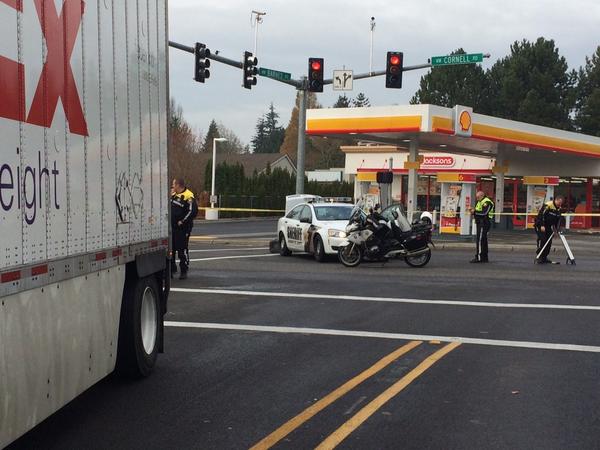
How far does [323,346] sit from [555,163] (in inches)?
1570

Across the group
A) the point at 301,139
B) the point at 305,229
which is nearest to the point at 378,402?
the point at 305,229

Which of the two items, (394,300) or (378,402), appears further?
(394,300)

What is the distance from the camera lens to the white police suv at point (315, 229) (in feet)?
68.5

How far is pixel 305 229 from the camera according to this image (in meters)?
21.8

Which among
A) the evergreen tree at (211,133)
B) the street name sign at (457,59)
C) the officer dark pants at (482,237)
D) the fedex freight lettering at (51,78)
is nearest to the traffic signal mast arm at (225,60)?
the street name sign at (457,59)

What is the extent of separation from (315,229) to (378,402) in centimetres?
1463

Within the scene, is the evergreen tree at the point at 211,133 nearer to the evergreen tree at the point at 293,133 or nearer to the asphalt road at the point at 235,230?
the evergreen tree at the point at 293,133

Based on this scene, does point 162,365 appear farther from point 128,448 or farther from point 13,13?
point 13,13

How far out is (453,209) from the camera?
34594 millimetres

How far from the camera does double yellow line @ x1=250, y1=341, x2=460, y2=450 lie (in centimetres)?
575

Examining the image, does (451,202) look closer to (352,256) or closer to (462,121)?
(462,121)

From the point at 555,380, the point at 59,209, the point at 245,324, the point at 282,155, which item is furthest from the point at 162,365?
the point at 282,155

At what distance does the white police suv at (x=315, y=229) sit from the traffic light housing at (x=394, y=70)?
14.5ft

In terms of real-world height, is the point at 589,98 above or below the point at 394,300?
above
